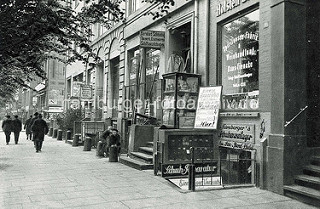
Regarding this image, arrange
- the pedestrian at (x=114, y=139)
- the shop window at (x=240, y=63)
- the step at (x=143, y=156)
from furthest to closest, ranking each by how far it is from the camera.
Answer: the pedestrian at (x=114, y=139)
the step at (x=143, y=156)
the shop window at (x=240, y=63)

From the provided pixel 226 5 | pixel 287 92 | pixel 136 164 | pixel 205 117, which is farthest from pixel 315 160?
pixel 136 164

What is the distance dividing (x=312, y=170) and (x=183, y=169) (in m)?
3.13

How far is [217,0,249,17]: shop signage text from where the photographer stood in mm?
9056

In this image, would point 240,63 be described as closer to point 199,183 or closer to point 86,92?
point 199,183

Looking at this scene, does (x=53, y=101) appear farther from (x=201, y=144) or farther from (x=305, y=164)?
(x=305, y=164)

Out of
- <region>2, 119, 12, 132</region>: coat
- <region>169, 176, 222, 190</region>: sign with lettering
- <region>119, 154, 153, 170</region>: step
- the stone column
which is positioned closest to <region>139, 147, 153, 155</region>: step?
<region>119, 154, 153, 170</region>: step

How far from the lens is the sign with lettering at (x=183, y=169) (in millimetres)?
8492

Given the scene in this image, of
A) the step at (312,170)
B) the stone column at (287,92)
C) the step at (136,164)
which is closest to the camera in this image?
the step at (312,170)

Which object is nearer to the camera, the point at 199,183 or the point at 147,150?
the point at 199,183

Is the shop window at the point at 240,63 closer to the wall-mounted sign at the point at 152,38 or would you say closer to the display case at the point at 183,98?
the display case at the point at 183,98

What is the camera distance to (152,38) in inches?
522

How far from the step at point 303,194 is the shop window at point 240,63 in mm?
2288

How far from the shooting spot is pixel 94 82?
77.4 feet

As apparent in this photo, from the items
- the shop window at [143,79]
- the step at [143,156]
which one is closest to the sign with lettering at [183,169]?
the step at [143,156]
